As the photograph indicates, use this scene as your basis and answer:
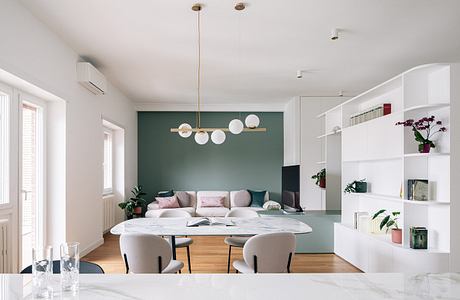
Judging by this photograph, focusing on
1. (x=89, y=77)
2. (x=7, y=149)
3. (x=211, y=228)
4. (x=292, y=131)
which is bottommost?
(x=211, y=228)

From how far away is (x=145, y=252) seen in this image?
107 inches

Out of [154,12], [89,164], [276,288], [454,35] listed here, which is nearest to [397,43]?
[454,35]

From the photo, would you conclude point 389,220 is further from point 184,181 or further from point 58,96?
point 184,181

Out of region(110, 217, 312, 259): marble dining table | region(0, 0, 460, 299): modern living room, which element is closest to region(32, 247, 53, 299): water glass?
region(0, 0, 460, 299): modern living room

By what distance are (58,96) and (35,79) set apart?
1.81 ft

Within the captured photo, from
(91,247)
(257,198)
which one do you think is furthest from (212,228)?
(257,198)

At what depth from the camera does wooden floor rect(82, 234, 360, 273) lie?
14.5ft

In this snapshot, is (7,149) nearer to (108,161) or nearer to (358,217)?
(108,161)

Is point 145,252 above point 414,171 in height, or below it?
below

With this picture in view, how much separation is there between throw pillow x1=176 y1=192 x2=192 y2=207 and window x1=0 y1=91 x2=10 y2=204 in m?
4.63

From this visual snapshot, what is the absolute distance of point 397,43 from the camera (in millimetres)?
4223

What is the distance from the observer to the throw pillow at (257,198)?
7839 mm

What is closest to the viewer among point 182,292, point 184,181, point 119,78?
point 182,292

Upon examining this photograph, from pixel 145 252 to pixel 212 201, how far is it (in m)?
5.03
